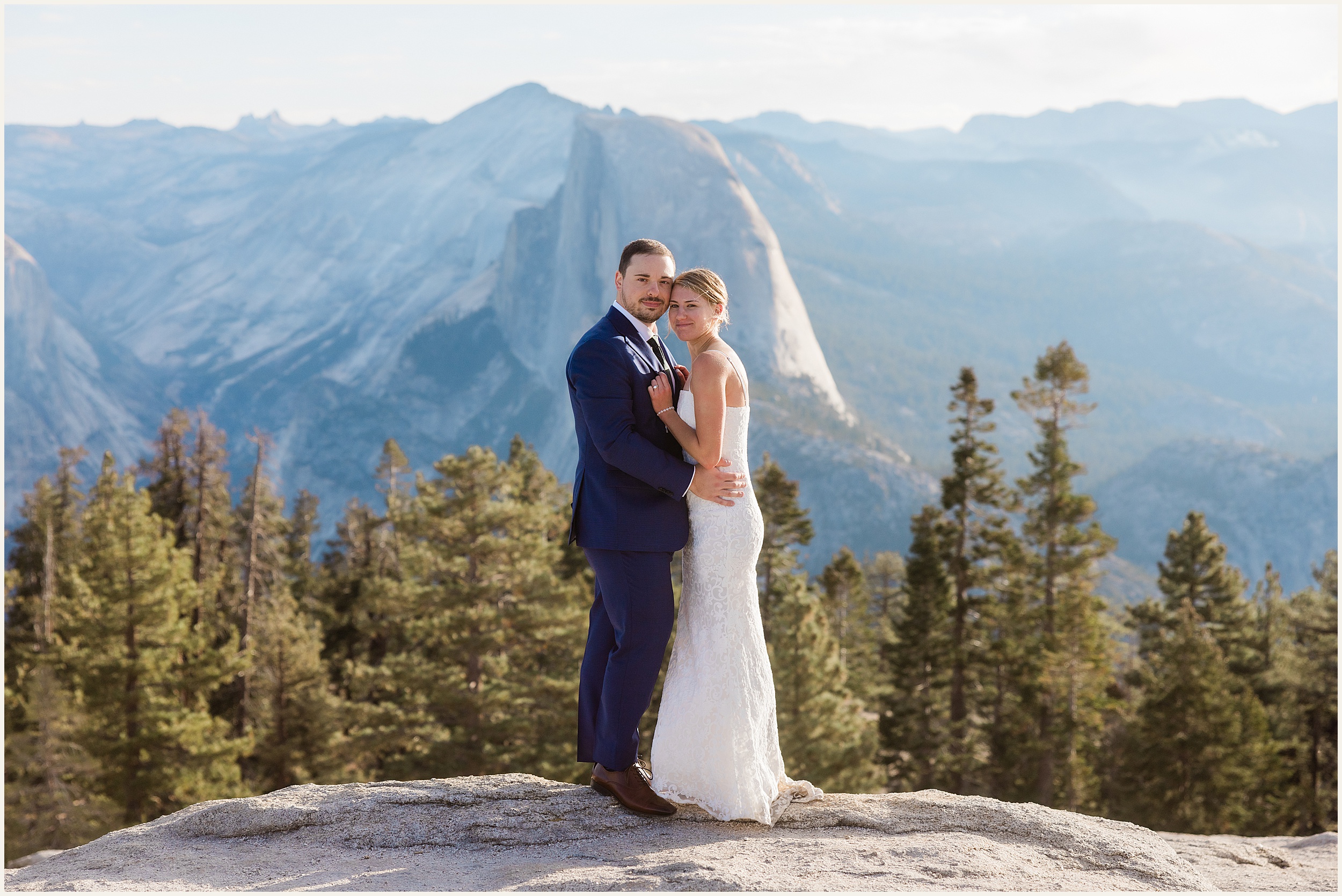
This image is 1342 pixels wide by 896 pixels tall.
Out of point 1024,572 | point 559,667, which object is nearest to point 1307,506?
point 1024,572

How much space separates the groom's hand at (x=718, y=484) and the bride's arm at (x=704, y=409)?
0.08 metres

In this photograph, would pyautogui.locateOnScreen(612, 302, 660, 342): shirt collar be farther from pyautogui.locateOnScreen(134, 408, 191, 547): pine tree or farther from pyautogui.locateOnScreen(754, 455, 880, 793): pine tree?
pyautogui.locateOnScreen(134, 408, 191, 547): pine tree

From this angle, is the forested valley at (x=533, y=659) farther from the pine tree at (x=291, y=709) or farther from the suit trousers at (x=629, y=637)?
the suit trousers at (x=629, y=637)

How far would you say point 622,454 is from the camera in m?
5.19

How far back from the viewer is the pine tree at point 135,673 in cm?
2023

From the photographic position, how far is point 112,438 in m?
182

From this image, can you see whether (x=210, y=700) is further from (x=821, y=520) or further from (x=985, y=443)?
(x=821, y=520)

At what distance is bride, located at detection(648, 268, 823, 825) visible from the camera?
17.6ft

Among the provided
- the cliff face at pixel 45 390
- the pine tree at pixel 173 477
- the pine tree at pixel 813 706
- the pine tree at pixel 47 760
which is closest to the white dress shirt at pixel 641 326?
the pine tree at pixel 813 706

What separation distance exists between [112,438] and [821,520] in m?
140

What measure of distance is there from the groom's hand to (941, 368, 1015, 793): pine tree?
78.8 feet

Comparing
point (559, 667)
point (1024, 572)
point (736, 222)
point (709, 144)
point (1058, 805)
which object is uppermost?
point (709, 144)

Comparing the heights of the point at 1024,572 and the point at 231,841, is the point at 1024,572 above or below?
above

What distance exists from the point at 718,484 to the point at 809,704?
17.1m
